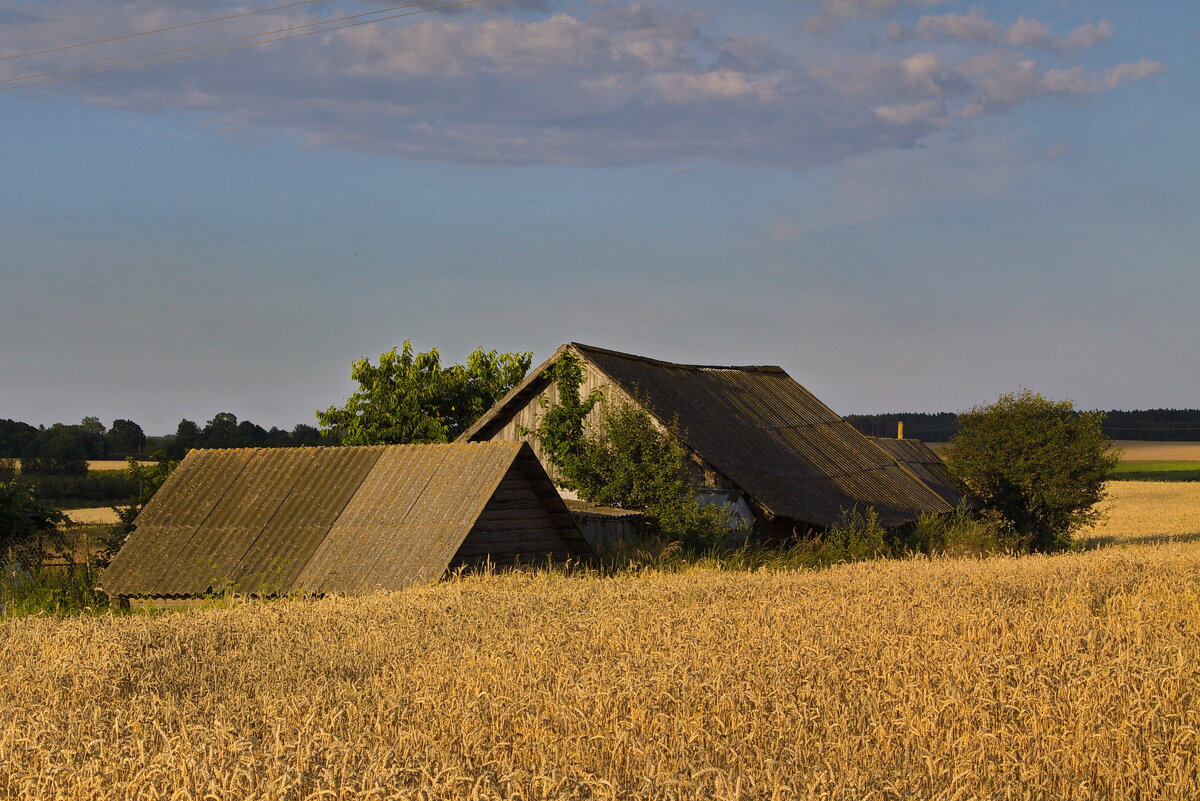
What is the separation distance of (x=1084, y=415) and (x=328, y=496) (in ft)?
88.3

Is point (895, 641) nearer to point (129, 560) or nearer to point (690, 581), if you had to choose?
point (690, 581)

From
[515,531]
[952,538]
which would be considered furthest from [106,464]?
[515,531]

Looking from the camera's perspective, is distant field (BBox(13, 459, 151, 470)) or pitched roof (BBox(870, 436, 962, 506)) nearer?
pitched roof (BBox(870, 436, 962, 506))

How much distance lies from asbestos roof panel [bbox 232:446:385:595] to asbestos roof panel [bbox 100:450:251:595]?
1399 mm

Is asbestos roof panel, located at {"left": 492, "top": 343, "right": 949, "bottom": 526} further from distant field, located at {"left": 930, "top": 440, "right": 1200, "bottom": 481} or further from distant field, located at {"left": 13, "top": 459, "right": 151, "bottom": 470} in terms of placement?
distant field, located at {"left": 13, "top": 459, "right": 151, "bottom": 470}

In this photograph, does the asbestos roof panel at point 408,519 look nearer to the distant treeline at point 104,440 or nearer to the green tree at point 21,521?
the green tree at point 21,521

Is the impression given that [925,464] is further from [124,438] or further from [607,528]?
[124,438]

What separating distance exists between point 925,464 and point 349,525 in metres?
26.7

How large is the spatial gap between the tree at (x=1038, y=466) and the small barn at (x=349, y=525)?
22.2 meters

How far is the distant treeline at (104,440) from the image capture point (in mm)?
65231

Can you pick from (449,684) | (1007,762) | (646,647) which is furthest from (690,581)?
(1007,762)

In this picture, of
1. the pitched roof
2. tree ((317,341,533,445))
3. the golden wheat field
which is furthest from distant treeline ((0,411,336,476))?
the golden wheat field

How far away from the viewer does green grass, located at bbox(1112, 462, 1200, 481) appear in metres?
79.3

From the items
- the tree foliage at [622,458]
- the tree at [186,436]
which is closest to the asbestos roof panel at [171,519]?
the tree foliage at [622,458]
